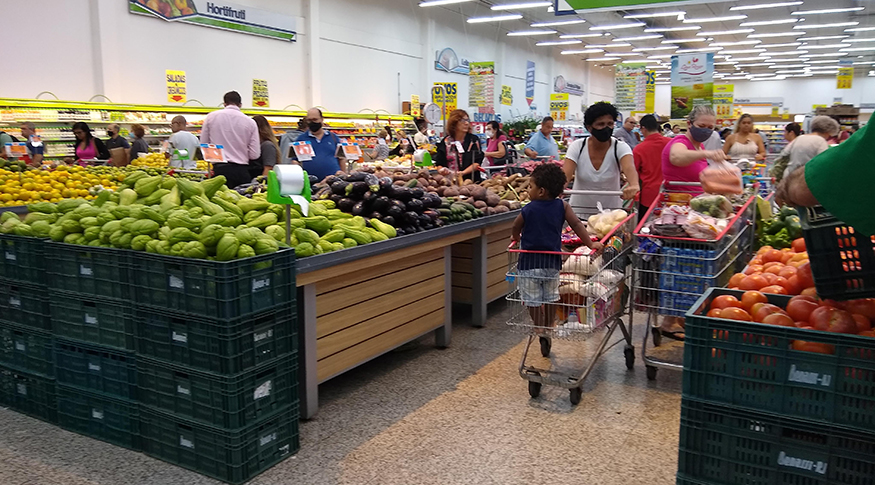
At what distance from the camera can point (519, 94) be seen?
2586 centimetres

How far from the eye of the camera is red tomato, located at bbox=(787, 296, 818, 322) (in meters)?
2.00

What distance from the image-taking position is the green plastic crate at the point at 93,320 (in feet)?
10.4

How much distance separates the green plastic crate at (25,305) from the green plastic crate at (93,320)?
4.3 inches

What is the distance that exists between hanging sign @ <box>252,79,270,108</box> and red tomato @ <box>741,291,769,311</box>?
40.8 ft

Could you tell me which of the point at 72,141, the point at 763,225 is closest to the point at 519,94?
the point at 72,141

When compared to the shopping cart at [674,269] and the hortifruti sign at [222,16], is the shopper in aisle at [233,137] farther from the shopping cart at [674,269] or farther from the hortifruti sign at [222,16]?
the hortifruti sign at [222,16]

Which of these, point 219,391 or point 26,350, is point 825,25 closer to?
point 219,391

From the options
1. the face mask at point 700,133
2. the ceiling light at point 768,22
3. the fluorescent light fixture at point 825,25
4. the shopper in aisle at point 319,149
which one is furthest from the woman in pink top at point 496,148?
the fluorescent light fixture at point 825,25

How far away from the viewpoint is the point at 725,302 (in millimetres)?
2186

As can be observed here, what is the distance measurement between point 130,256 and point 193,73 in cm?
1022

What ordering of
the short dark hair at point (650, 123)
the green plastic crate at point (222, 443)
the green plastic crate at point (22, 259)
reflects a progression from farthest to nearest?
the short dark hair at point (650, 123)
the green plastic crate at point (22, 259)
the green plastic crate at point (222, 443)

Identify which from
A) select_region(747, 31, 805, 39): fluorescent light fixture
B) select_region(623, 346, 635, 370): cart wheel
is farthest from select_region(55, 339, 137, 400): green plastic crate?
select_region(747, 31, 805, 39): fluorescent light fixture

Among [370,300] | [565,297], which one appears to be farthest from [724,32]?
[370,300]

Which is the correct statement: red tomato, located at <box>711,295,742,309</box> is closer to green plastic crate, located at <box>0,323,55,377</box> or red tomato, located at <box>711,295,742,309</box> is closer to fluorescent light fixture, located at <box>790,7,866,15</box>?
green plastic crate, located at <box>0,323,55,377</box>
